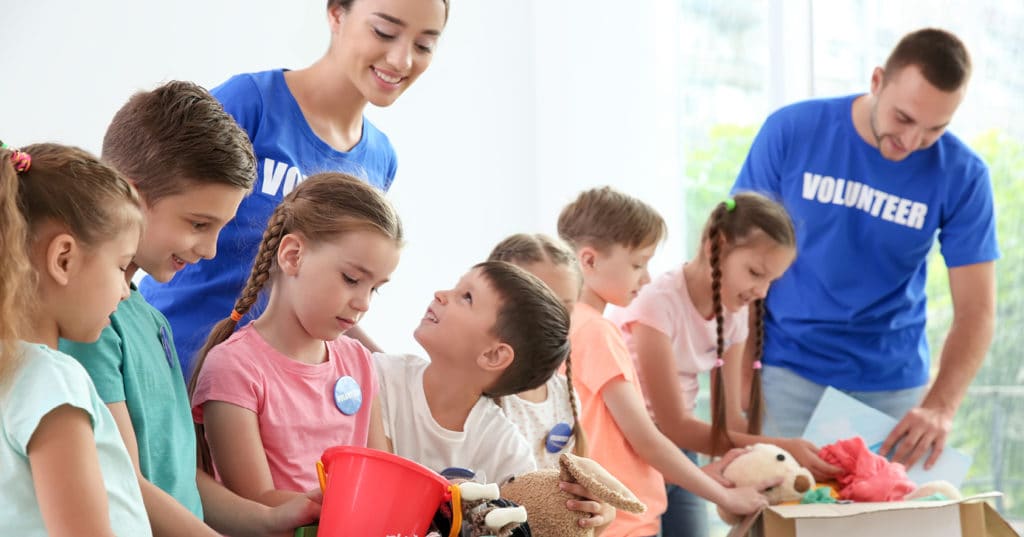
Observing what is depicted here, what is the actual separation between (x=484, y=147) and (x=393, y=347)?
31.5 inches

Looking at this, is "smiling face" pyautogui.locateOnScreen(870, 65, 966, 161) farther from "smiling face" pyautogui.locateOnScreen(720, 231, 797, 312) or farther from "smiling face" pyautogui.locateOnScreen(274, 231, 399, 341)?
"smiling face" pyautogui.locateOnScreen(274, 231, 399, 341)

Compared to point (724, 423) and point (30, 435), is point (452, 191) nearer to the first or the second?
point (724, 423)

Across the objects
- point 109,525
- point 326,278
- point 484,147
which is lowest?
point 109,525

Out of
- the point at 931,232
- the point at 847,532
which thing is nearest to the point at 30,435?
the point at 847,532

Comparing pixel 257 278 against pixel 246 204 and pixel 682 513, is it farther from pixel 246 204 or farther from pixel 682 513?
pixel 682 513

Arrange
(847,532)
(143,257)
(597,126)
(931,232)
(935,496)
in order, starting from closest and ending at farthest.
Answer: (143,257) → (847,532) → (935,496) → (931,232) → (597,126)

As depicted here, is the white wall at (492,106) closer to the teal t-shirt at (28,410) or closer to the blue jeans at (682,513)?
the blue jeans at (682,513)

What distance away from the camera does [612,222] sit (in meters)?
2.23

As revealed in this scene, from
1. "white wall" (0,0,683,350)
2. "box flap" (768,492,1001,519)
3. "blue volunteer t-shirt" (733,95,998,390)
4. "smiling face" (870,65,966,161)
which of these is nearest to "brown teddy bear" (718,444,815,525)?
"box flap" (768,492,1001,519)

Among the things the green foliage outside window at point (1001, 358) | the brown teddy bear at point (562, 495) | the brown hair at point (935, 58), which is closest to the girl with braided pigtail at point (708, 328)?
the brown hair at point (935, 58)

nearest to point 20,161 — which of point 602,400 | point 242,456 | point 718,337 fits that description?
point 242,456

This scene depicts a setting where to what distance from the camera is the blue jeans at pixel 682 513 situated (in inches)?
93.9

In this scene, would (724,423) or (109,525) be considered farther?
(724,423)

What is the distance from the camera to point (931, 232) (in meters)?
2.59
